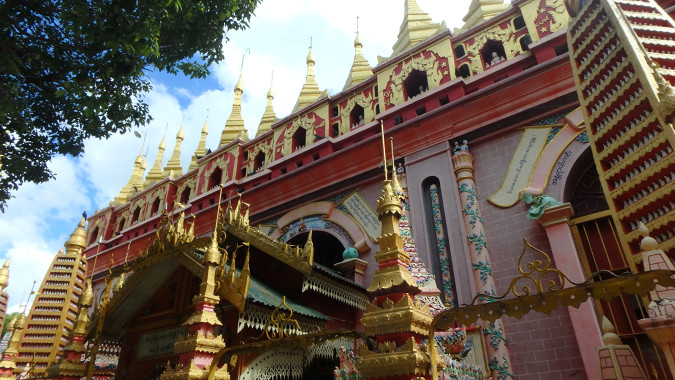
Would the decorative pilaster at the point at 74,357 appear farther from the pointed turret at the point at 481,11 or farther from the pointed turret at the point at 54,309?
the pointed turret at the point at 481,11

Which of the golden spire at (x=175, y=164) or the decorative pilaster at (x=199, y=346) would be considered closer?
the decorative pilaster at (x=199, y=346)

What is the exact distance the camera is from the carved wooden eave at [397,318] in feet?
12.3

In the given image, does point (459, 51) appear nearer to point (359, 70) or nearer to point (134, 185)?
point (359, 70)

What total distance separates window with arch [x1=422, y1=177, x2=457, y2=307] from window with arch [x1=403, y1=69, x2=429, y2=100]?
320 centimetres

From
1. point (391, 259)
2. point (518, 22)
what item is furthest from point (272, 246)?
point (518, 22)

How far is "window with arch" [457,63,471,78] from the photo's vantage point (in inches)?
446

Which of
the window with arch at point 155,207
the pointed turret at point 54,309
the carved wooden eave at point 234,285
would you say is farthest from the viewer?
the window with arch at point 155,207

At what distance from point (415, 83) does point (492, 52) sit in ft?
7.15

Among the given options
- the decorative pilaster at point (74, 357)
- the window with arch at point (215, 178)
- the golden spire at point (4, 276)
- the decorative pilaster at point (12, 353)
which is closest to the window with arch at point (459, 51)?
the window with arch at point (215, 178)

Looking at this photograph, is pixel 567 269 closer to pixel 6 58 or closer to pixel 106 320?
pixel 106 320

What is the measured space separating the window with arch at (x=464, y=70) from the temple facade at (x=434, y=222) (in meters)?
0.05

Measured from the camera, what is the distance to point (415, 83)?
12336mm

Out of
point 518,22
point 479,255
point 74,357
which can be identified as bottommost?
point 74,357

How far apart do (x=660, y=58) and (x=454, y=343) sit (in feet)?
13.6
